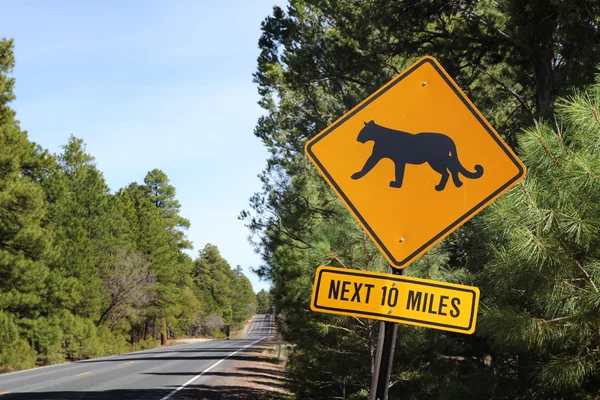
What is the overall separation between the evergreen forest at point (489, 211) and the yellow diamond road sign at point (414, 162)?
121cm

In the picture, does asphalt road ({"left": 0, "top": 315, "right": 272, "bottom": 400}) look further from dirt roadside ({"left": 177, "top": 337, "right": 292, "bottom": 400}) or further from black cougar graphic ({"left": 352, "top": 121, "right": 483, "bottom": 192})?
black cougar graphic ({"left": 352, "top": 121, "right": 483, "bottom": 192})

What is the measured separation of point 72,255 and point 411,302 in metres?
39.9

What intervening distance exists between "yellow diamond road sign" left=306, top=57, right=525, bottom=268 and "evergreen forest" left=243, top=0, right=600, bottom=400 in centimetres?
121

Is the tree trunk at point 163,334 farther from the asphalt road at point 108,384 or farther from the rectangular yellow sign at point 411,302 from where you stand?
the rectangular yellow sign at point 411,302

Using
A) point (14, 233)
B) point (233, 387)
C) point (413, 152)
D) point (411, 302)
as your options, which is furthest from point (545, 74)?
point (14, 233)

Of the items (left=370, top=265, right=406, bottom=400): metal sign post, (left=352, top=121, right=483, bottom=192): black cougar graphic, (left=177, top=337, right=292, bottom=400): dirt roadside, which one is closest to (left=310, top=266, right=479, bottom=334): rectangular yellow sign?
(left=370, top=265, right=406, bottom=400): metal sign post

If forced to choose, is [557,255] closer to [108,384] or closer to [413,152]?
[413,152]

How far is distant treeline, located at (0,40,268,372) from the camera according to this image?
96.3ft

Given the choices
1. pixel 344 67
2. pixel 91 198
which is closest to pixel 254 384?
pixel 344 67

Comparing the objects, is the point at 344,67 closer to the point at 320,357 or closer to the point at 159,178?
the point at 320,357

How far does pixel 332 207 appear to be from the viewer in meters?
12.2

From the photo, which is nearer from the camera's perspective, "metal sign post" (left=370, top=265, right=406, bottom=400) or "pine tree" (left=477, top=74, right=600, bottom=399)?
"metal sign post" (left=370, top=265, right=406, bottom=400)

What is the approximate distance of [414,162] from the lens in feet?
10.2

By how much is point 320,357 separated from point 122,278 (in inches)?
1699
